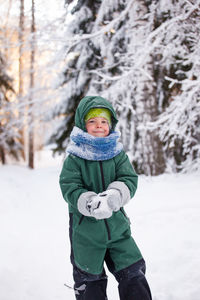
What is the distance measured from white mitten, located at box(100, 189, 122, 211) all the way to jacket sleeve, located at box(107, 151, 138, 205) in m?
0.06

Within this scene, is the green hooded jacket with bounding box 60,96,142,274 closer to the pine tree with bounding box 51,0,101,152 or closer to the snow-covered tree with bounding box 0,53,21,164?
the pine tree with bounding box 51,0,101,152

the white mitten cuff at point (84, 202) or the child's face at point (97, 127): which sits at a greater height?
the child's face at point (97, 127)

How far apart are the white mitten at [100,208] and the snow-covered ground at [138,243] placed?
4.71ft

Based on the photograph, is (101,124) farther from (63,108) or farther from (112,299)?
(63,108)

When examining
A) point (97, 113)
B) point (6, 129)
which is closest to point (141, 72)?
point (97, 113)

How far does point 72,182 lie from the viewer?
2076 millimetres

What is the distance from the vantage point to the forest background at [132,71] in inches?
215

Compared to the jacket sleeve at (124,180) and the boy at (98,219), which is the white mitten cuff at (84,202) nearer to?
the boy at (98,219)

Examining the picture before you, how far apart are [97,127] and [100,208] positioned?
2.25ft

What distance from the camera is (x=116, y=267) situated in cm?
213

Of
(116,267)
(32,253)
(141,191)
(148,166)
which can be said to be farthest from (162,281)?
(148,166)

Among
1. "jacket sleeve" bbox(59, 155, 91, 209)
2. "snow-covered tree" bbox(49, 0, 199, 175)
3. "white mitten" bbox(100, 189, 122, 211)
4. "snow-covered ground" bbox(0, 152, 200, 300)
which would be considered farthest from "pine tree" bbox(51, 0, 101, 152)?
"white mitten" bbox(100, 189, 122, 211)

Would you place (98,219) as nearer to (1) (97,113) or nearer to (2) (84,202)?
(2) (84,202)

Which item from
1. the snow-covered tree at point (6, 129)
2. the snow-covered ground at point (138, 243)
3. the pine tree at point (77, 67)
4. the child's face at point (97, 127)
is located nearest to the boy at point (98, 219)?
the child's face at point (97, 127)
